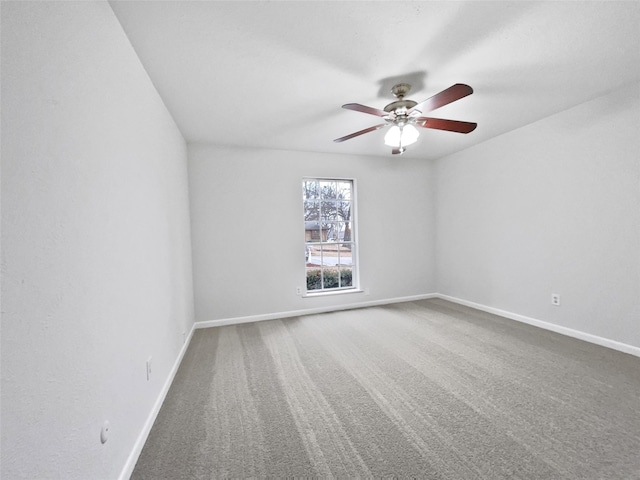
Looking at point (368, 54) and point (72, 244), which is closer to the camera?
point (72, 244)

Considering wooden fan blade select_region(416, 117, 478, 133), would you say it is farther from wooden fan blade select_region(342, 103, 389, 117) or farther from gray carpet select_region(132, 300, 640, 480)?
gray carpet select_region(132, 300, 640, 480)

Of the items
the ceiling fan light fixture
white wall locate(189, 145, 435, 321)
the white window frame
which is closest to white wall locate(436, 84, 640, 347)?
white wall locate(189, 145, 435, 321)

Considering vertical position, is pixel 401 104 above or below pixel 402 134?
above

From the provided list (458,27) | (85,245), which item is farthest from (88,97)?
(458,27)

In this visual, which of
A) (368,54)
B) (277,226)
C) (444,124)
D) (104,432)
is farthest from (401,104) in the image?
(104,432)

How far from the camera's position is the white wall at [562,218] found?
250 cm

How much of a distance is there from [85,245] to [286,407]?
155 centimetres

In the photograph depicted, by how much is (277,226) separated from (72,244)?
2.90 m

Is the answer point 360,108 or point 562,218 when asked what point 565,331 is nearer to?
point 562,218

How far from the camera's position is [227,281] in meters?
3.68

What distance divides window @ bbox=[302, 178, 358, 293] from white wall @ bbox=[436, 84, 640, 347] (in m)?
1.74

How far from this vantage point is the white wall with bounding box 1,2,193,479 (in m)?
0.75

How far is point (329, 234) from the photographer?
4.31 metres

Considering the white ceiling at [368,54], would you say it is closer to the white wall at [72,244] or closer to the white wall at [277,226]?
the white wall at [72,244]
